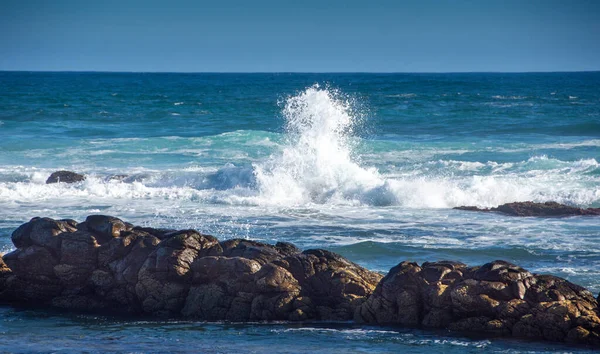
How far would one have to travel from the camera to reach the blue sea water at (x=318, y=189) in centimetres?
952

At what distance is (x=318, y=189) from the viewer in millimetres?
21688

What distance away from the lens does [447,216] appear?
17.8m

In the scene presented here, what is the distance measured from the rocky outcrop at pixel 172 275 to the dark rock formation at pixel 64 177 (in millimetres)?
12031

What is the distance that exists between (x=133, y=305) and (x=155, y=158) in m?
19.4

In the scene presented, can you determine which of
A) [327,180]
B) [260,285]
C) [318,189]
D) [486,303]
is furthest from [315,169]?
[486,303]

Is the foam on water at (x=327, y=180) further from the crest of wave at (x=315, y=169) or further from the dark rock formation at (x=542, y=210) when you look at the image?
the dark rock formation at (x=542, y=210)

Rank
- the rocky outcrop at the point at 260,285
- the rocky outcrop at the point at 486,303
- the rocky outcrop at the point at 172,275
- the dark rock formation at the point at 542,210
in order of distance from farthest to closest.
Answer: the dark rock formation at the point at 542,210 < the rocky outcrop at the point at 172,275 < the rocky outcrop at the point at 260,285 < the rocky outcrop at the point at 486,303

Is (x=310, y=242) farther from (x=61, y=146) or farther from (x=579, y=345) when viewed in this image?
(x=61, y=146)

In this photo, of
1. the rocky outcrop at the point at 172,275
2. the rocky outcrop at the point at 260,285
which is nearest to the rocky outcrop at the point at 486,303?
the rocky outcrop at the point at 260,285

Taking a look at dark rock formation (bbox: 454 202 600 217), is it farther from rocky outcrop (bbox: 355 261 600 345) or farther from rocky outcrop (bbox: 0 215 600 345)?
rocky outcrop (bbox: 355 261 600 345)

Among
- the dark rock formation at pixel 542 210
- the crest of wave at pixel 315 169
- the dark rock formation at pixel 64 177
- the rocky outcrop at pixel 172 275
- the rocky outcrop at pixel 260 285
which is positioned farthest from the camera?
the dark rock formation at pixel 64 177

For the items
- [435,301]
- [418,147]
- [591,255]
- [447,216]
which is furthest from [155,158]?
[435,301]

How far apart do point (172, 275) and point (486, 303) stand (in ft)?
12.6

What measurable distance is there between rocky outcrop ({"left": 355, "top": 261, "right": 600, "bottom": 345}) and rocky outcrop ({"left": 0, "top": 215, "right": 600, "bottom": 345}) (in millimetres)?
11
